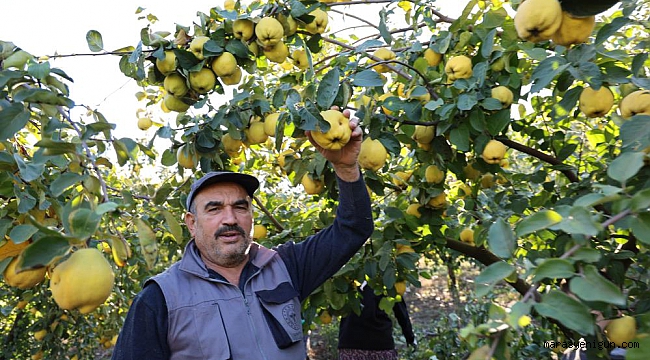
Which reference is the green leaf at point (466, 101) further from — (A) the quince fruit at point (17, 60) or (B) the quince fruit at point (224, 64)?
(A) the quince fruit at point (17, 60)

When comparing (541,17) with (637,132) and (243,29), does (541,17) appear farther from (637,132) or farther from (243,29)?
(243,29)

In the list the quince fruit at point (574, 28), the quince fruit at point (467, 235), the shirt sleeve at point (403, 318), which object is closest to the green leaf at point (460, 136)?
the quince fruit at point (574, 28)

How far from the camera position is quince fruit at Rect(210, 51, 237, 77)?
7.07 feet

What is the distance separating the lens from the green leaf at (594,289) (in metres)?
0.94

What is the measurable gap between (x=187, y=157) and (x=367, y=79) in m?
0.88

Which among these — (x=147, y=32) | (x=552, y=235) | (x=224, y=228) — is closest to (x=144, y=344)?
(x=224, y=228)

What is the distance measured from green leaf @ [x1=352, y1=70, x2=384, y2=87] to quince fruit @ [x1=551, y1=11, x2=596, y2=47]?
594mm

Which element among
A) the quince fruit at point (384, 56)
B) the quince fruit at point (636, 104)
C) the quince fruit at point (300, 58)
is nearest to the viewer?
the quince fruit at point (636, 104)

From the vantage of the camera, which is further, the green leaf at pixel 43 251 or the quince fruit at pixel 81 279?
the quince fruit at pixel 81 279

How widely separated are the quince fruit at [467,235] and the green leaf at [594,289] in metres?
2.32

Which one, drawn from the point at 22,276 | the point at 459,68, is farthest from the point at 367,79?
the point at 22,276

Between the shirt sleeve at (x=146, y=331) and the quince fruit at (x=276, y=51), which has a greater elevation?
the quince fruit at (x=276, y=51)

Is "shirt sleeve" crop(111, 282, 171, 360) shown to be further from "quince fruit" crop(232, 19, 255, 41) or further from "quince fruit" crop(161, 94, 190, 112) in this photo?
"quince fruit" crop(232, 19, 255, 41)

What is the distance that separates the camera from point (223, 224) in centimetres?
217
